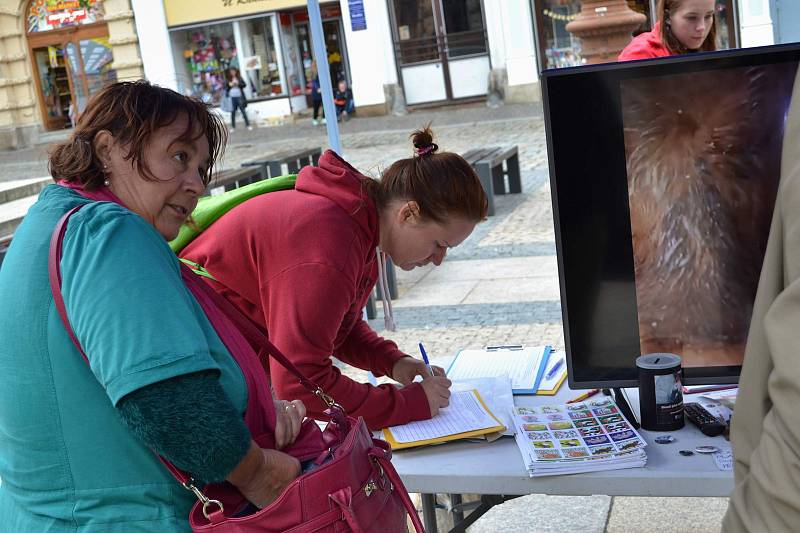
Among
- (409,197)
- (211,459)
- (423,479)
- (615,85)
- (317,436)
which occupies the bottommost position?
(423,479)

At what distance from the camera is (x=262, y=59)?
21.3 metres

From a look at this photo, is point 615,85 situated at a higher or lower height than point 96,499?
higher

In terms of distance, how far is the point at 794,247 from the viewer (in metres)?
1.06

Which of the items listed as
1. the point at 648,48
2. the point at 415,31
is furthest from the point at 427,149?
the point at 415,31

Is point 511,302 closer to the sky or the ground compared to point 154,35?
closer to the ground

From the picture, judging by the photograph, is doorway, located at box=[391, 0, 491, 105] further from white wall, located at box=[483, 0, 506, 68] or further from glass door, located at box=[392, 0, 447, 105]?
white wall, located at box=[483, 0, 506, 68]

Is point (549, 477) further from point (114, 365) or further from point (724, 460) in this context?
point (114, 365)

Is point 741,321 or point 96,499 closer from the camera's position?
point 96,499

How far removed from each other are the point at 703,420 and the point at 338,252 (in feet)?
2.83

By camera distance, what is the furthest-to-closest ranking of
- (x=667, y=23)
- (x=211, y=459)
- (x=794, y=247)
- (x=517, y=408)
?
(x=667, y=23) → (x=517, y=408) → (x=211, y=459) → (x=794, y=247)

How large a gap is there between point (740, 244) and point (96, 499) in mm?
1370

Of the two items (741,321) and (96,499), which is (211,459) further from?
(741,321)

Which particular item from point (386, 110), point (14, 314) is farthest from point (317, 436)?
point (386, 110)

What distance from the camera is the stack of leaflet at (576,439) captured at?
1876 mm
